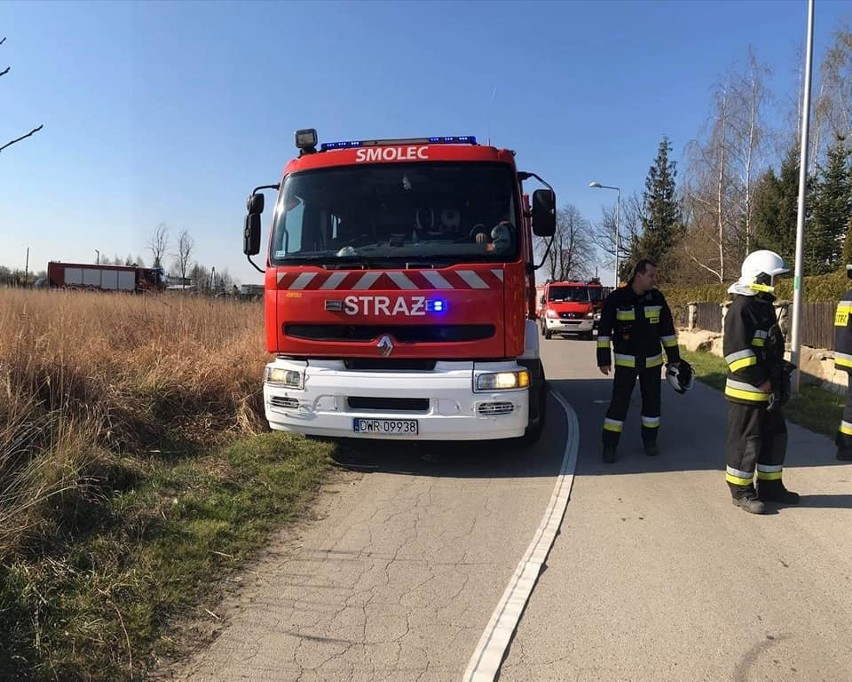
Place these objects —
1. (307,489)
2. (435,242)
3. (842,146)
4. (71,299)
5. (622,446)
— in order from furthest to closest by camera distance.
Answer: (842,146), (71,299), (622,446), (435,242), (307,489)

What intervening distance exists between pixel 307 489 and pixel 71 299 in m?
6.46

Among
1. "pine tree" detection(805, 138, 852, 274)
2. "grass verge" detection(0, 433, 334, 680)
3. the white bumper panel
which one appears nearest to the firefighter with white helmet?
"grass verge" detection(0, 433, 334, 680)

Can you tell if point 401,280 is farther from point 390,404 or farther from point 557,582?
point 557,582

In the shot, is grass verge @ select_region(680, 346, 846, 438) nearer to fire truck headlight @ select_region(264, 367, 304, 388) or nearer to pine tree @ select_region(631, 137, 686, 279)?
fire truck headlight @ select_region(264, 367, 304, 388)

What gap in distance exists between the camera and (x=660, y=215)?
53.9 m

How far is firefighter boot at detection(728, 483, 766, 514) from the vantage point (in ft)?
15.4

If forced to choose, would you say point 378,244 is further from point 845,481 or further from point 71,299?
point 71,299

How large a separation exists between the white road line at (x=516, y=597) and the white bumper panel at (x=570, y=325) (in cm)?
2086

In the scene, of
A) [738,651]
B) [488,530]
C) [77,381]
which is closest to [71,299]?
[77,381]

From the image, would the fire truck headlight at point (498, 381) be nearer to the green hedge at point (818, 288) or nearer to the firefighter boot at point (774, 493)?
the firefighter boot at point (774, 493)

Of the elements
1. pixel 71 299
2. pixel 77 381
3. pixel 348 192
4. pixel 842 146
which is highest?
pixel 842 146

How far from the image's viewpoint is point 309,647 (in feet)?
9.60

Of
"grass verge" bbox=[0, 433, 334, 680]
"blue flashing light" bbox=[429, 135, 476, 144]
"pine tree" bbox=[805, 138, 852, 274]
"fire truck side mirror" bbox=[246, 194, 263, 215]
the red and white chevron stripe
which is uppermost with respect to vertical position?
"pine tree" bbox=[805, 138, 852, 274]

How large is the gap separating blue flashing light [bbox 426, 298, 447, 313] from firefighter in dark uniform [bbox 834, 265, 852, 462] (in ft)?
13.3
